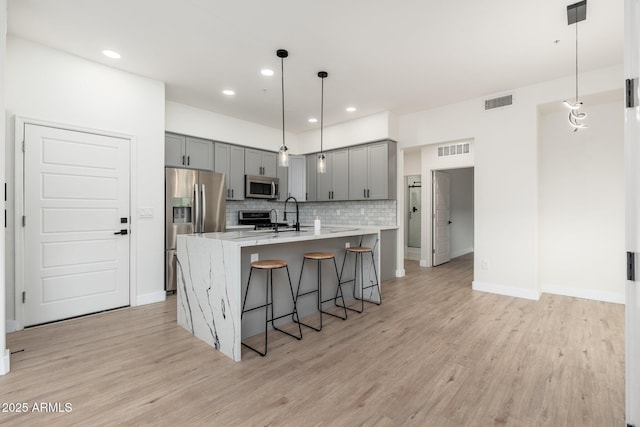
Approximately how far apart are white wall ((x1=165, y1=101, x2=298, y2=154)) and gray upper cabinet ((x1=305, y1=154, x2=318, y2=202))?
1.94 ft

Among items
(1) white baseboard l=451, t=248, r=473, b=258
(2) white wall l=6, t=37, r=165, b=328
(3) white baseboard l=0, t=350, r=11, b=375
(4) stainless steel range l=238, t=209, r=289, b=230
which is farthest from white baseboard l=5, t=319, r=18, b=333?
(1) white baseboard l=451, t=248, r=473, b=258

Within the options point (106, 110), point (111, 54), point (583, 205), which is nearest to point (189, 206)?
point (106, 110)

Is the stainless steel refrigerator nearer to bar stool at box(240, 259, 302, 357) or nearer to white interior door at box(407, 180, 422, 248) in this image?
bar stool at box(240, 259, 302, 357)

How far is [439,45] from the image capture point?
3.18 metres

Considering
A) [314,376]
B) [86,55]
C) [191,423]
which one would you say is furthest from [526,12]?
[86,55]

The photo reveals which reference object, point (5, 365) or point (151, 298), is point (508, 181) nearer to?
point (151, 298)

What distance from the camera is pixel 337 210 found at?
6.45 m

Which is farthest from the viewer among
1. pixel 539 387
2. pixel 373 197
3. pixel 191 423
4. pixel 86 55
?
pixel 373 197

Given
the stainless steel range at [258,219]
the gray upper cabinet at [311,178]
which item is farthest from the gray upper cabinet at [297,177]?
the stainless steel range at [258,219]

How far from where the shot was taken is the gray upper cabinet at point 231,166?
5.34 metres

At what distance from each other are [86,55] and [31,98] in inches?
28.0

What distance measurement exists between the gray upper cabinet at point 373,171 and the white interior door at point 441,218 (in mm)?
1616

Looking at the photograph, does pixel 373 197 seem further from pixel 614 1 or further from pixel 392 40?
pixel 614 1

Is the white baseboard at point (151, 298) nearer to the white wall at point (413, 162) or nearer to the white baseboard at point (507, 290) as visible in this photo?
the white baseboard at point (507, 290)
